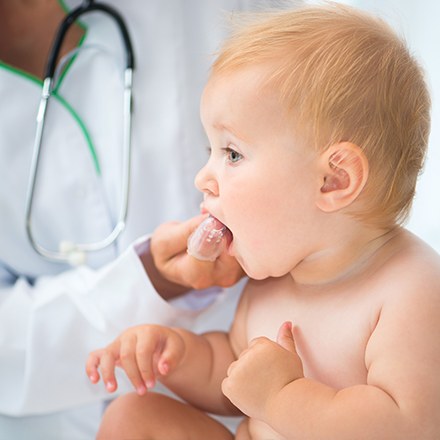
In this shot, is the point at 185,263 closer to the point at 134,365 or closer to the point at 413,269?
the point at 134,365

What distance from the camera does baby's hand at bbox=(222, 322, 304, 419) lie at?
711 millimetres

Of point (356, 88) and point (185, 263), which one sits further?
point (185, 263)

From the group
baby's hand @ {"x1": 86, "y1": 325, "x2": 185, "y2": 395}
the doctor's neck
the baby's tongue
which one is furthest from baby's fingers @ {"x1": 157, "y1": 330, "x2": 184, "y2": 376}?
the doctor's neck

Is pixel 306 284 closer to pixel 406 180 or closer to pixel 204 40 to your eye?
pixel 406 180

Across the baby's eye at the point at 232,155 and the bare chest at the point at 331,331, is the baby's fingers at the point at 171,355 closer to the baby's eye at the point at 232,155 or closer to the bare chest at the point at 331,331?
the bare chest at the point at 331,331

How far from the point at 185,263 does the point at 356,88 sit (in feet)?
1.09

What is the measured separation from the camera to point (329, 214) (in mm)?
755

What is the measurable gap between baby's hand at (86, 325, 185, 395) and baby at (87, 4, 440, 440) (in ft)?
0.41

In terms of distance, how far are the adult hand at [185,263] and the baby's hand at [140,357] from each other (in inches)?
3.1

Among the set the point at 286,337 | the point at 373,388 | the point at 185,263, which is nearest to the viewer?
the point at 373,388

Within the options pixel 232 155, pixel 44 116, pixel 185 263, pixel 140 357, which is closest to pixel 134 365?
pixel 140 357

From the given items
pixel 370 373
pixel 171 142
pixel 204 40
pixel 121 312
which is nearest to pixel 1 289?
pixel 121 312

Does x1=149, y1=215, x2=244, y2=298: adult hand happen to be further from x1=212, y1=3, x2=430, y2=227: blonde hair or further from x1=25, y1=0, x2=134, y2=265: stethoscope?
x1=212, y1=3, x2=430, y2=227: blonde hair

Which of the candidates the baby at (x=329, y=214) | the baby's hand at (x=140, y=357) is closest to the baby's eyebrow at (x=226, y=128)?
the baby at (x=329, y=214)
